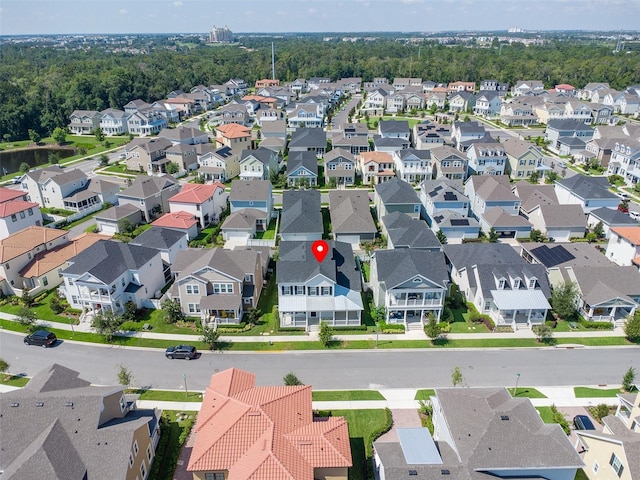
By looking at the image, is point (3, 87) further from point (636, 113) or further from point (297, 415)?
point (636, 113)

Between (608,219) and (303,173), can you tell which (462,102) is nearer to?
(303,173)

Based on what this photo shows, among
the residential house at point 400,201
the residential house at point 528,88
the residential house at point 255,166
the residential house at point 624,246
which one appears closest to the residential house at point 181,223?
the residential house at point 255,166

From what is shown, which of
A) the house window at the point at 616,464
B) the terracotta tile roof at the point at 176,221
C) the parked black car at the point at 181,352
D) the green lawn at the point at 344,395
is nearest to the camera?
the house window at the point at 616,464

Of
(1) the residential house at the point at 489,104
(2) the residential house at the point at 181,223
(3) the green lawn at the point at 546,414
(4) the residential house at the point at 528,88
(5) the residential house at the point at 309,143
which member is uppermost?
(4) the residential house at the point at 528,88

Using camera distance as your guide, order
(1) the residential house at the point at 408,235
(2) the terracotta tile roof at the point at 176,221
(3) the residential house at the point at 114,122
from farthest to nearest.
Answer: (3) the residential house at the point at 114,122 < (2) the terracotta tile roof at the point at 176,221 < (1) the residential house at the point at 408,235

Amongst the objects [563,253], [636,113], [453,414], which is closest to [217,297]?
[453,414]

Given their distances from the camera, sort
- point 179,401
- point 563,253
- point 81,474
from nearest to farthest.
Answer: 1. point 81,474
2. point 179,401
3. point 563,253

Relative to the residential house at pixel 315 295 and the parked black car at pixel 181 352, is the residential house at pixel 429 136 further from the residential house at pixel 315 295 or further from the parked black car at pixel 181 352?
the parked black car at pixel 181 352

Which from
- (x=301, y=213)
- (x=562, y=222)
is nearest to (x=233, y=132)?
(x=301, y=213)
